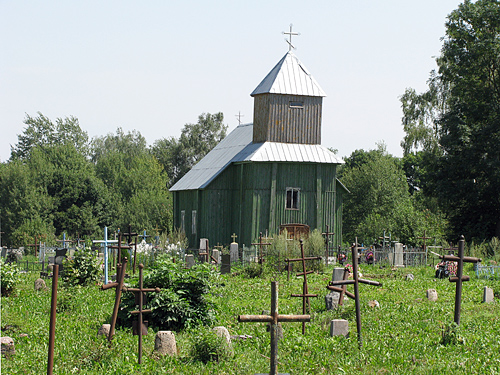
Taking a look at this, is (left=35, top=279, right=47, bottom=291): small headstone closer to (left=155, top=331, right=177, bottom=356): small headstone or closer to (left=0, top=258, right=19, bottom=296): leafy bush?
(left=0, top=258, right=19, bottom=296): leafy bush

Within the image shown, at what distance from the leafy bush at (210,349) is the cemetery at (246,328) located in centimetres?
2

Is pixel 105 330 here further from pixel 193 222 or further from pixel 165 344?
pixel 193 222

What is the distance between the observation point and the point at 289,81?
3397cm

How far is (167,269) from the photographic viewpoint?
14383 millimetres

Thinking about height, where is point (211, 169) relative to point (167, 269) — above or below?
above

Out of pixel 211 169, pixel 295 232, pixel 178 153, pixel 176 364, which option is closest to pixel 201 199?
pixel 211 169

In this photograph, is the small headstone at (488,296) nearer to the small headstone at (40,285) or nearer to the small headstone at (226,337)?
the small headstone at (226,337)

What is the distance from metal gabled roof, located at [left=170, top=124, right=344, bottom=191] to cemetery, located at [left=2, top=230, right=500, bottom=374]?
1357 centimetres

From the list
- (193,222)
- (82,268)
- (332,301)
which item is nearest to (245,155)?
(193,222)

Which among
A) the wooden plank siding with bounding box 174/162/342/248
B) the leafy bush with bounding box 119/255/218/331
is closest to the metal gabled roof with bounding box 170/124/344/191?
the wooden plank siding with bounding box 174/162/342/248

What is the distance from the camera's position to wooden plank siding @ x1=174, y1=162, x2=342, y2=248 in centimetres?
3256

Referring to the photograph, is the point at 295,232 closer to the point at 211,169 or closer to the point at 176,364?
the point at 211,169

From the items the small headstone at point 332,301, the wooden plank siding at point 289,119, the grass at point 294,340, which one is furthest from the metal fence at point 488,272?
the wooden plank siding at point 289,119

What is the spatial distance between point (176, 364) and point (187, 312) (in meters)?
2.58
